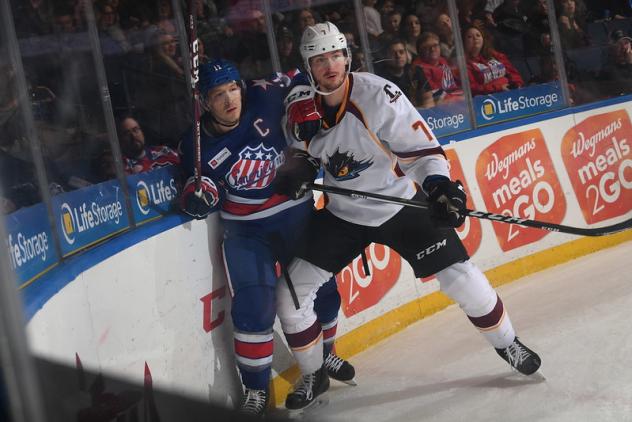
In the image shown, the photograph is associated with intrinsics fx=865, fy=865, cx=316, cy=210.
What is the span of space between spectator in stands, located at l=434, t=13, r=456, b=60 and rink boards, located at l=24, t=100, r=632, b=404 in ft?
1.54

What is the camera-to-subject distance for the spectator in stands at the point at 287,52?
369cm

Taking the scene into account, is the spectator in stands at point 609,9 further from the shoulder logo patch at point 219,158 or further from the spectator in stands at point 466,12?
the shoulder logo patch at point 219,158

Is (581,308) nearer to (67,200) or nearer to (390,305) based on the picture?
(390,305)

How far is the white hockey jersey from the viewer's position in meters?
2.77

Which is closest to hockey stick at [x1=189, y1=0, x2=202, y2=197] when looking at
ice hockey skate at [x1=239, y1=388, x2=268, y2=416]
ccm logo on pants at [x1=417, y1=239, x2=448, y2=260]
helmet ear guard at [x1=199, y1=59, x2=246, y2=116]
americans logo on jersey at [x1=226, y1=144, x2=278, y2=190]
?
helmet ear guard at [x1=199, y1=59, x2=246, y2=116]

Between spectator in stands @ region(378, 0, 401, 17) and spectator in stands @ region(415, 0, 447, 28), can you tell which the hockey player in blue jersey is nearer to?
spectator in stands @ region(378, 0, 401, 17)

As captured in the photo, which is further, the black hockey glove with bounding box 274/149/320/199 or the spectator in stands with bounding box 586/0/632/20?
the spectator in stands with bounding box 586/0/632/20

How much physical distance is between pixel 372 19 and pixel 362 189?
59.2 inches

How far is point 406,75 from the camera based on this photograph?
4.32 metres

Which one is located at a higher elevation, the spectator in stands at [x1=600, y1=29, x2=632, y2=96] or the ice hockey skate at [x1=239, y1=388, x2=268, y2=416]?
the spectator in stands at [x1=600, y1=29, x2=632, y2=96]

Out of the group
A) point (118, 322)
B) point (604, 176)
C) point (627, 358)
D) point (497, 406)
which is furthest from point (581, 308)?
point (118, 322)

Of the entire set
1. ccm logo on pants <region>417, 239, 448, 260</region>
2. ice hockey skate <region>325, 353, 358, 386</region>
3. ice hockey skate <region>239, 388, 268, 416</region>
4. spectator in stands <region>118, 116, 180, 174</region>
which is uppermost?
spectator in stands <region>118, 116, 180, 174</region>

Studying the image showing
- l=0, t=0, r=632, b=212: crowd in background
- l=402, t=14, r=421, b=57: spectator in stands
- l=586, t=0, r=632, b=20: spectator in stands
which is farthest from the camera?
l=586, t=0, r=632, b=20: spectator in stands

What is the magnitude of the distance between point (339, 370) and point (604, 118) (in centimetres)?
248
